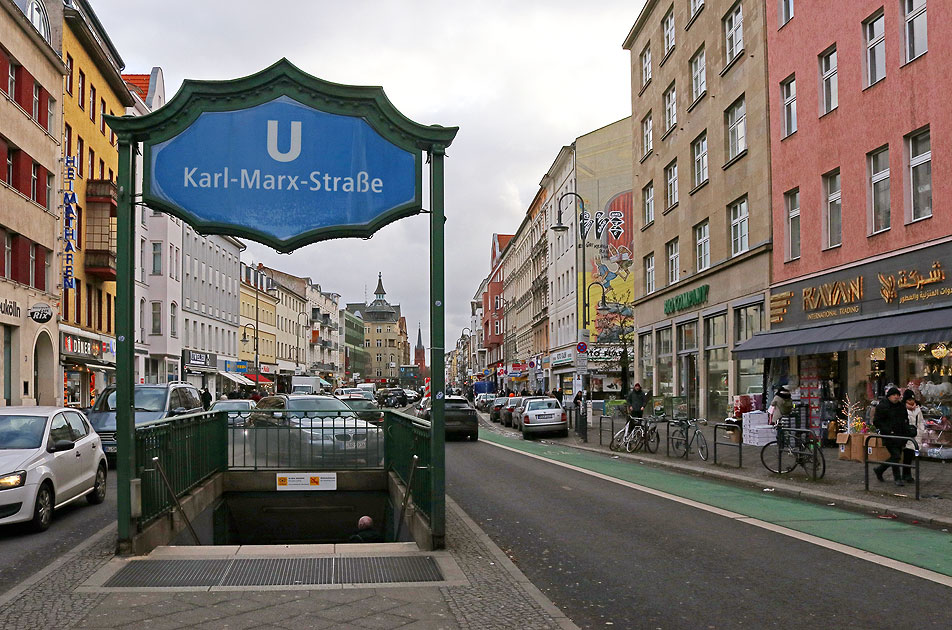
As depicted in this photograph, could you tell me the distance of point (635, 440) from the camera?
23.8 m

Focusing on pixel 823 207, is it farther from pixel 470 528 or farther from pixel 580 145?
pixel 580 145

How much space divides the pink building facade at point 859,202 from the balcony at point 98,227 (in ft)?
88.7

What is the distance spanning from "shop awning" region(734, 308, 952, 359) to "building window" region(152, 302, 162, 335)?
37.9 m

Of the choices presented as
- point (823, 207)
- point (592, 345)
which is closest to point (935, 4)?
point (823, 207)

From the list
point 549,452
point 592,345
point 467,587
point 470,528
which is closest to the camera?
point 467,587

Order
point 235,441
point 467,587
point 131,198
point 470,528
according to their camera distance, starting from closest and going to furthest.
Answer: point 467,587 < point 131,198 < point 470,528 < point 235,441

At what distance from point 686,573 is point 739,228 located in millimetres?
22229

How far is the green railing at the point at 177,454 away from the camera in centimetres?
852

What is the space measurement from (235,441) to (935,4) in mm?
15514

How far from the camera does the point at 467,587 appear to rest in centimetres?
691

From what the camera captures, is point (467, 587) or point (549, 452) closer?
point (467, 587)

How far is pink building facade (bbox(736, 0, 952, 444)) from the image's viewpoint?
59.2 ft

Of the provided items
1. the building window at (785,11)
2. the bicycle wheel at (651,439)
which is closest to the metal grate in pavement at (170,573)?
the bicycle wheel at (651,439)

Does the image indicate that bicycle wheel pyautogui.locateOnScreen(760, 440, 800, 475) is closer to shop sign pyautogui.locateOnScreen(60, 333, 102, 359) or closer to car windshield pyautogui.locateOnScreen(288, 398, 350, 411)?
car windshield pyautogui.locateOnScreen(288, 398, 350, 411)
